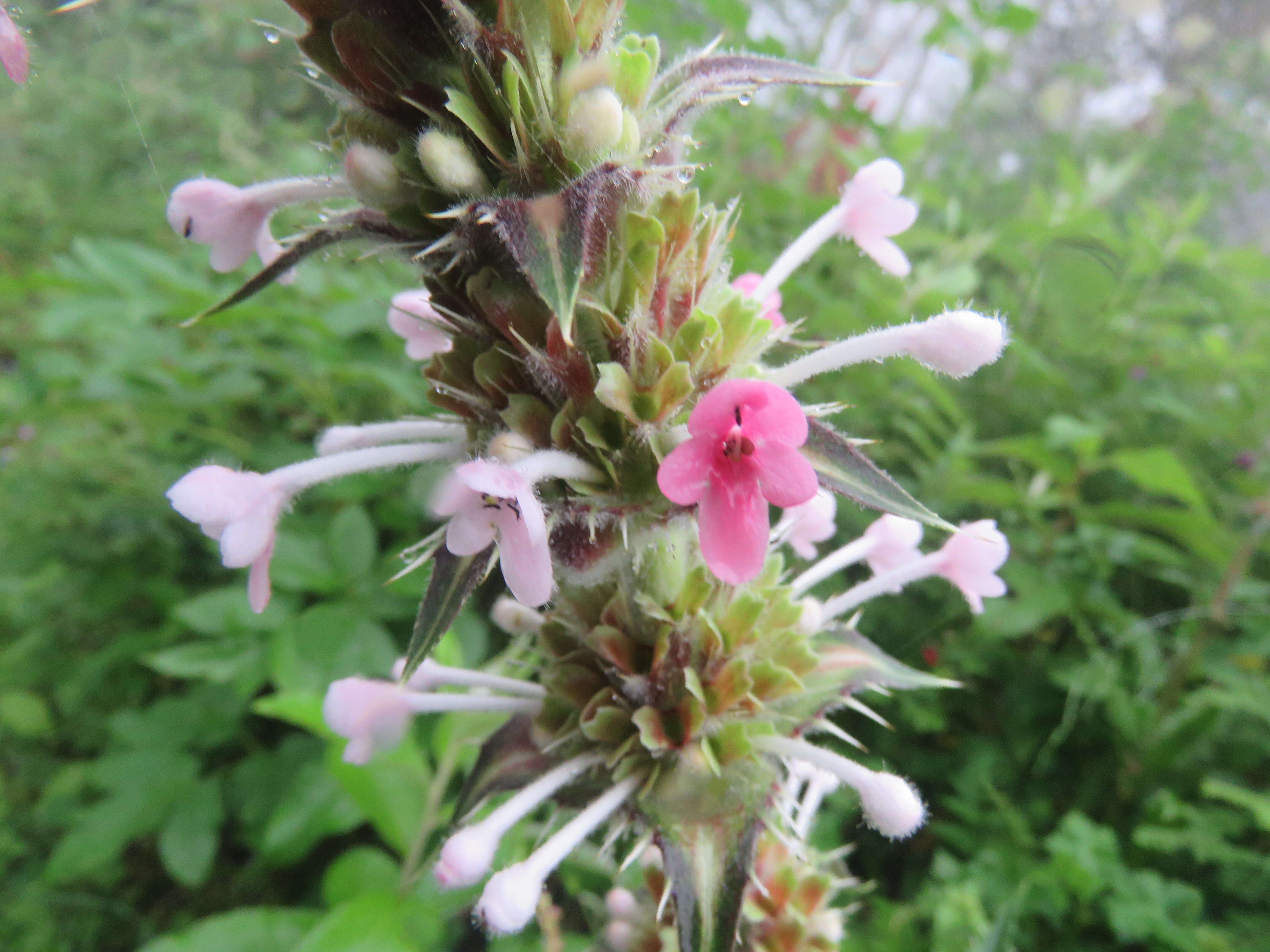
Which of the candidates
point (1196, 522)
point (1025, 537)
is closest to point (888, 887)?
point (1025, 537)

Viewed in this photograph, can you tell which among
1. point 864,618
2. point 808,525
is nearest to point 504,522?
point 808,525

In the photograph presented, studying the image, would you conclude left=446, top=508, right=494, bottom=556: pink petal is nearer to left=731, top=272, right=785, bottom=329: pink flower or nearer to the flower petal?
the flower petal

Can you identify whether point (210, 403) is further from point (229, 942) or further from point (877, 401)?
point (877, 401)

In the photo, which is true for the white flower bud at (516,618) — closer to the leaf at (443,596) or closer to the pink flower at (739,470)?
the leaf at (443,596)

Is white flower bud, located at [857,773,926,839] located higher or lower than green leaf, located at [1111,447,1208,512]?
higher

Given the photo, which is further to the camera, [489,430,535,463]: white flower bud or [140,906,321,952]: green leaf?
[140,906,321,952]: green leaf

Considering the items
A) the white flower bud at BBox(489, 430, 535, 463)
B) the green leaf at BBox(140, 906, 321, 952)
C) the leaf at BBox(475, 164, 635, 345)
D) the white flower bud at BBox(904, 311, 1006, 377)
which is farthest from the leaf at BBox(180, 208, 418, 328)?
the green leaf at BBox(140, 906, 321, 952)
